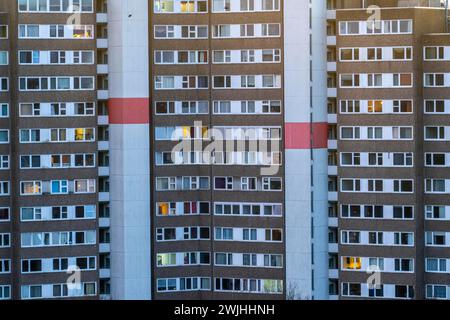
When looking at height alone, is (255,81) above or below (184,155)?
above

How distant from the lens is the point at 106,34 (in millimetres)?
23203

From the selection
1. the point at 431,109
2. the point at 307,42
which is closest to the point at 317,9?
the point at 307,42

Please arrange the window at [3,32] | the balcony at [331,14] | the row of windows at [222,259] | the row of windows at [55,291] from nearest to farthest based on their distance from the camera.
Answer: the window at [3,32] < the row of windows at [55,291] < the balcony at [331,14] < the row of windows at [222,259]

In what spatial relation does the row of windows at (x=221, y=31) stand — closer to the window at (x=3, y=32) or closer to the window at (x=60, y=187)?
the window at (x=3, y=32)

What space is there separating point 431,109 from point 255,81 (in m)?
4.41

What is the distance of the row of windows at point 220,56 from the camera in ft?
76.6

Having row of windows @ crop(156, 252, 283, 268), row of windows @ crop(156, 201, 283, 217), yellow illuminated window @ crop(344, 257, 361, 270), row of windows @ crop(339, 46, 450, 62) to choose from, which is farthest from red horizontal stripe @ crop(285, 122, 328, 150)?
yellow illuminated window @ crop(344, 257, 361, 270)

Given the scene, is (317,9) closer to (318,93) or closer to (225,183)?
(318,93)

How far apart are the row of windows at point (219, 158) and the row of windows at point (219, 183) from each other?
39 cm

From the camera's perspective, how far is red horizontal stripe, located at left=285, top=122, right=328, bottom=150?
23.2 m

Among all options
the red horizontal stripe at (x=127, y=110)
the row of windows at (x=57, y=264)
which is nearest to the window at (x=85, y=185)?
the red horizontal stripe at (x=127, y=110)

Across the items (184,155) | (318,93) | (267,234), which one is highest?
(318,93)

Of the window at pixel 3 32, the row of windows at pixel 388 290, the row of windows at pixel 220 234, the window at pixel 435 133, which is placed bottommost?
the row of windows at pixel 388 290

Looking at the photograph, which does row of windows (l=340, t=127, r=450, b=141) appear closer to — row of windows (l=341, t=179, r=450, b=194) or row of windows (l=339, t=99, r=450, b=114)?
row of windows (l=339, t=99, r=450, b=114)
